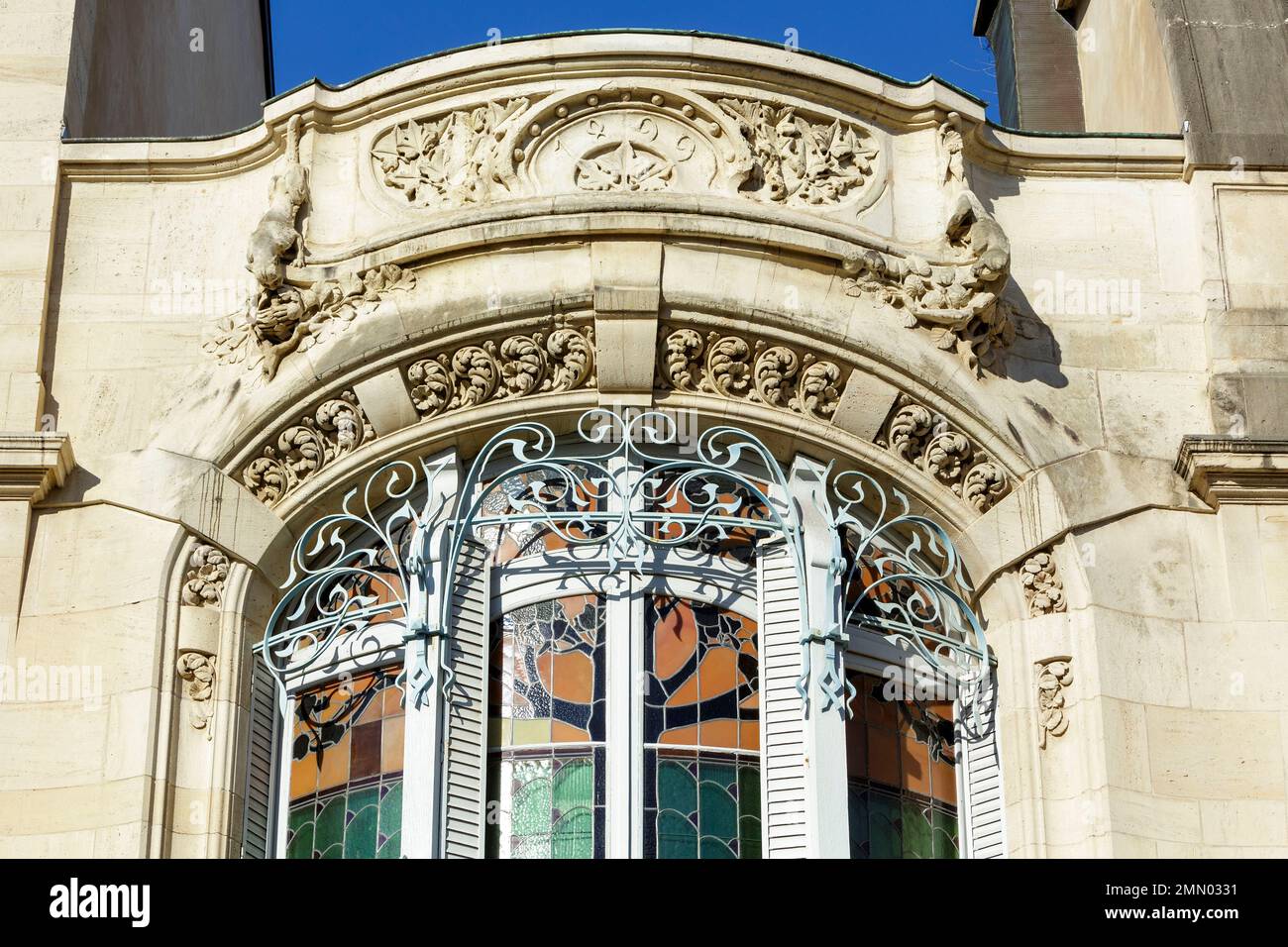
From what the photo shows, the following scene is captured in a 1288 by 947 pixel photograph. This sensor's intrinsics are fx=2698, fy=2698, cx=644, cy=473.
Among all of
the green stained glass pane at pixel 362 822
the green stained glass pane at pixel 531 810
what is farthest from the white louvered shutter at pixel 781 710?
the green stained glass pane at pixel 362 822

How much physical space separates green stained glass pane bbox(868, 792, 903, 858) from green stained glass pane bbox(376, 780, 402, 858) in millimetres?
2081

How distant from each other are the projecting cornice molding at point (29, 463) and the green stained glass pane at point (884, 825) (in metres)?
4.00

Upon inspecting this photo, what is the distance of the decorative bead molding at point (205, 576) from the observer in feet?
40.0

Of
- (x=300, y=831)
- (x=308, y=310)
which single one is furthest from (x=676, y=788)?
(x=308, y=310)

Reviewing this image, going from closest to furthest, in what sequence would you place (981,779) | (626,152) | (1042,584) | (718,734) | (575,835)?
1. (575,835)
2. (718,734)
3. (981,779)
4. (1042,584)
5. (626,152)

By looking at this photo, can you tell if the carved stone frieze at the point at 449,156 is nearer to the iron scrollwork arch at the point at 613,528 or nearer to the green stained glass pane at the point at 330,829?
the iron scrollwork arch at the point at 613,528

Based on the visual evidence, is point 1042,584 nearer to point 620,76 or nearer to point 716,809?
point 716,809

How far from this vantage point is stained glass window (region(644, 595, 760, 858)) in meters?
11.8

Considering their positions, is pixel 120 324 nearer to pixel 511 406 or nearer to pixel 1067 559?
pixel 511 406

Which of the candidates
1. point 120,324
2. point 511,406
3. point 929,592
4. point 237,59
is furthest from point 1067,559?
point 237,59

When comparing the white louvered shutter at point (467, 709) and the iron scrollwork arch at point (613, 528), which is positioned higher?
the iron scrollwork arch at point (613, 528)

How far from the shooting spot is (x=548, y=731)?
471 inches

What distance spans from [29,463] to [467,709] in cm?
233

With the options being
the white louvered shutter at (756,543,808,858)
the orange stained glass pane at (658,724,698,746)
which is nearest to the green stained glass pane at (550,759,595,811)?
the orange stained glass pane at (658,724,698,746)
